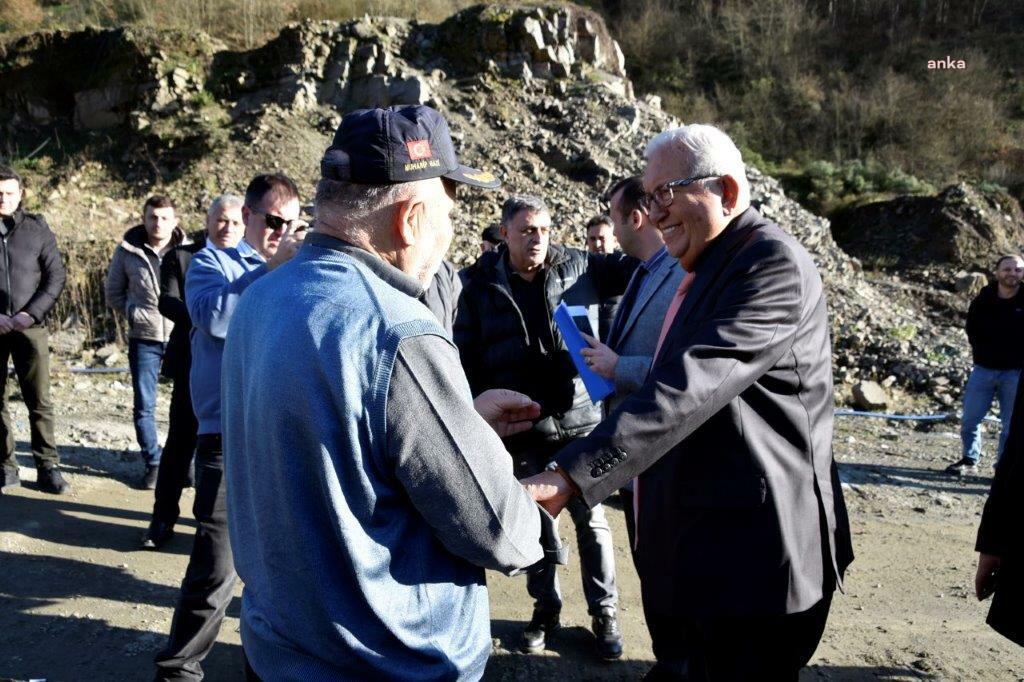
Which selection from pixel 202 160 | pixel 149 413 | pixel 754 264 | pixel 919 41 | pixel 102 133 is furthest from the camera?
pixel 919 41

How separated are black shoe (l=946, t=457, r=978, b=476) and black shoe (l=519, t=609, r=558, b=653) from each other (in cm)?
536

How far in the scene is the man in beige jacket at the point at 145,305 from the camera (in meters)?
6.32

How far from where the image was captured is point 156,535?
5.14 m

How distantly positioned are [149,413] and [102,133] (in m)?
14.3

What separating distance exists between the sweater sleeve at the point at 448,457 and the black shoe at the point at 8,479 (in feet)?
18.1

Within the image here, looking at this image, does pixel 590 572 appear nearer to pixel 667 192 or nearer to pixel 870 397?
pixel 667 192

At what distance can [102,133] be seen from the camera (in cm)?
1809

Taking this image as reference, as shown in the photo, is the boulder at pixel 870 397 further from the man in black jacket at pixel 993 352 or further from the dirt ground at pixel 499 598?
the dirt ground at pixel 499 598

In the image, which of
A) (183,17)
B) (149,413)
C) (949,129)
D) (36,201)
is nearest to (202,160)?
(36,201)

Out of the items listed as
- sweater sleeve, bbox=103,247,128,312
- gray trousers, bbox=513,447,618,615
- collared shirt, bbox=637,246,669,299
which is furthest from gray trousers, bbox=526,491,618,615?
sweater sleeve, bbox=103,247,128,312

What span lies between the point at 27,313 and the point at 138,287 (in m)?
0.93

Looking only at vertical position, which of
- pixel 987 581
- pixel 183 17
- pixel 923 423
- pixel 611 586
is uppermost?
pixel 183 17

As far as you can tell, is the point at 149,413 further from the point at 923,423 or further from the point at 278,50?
the point at 278,50

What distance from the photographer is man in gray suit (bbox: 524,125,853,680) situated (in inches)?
88.5
